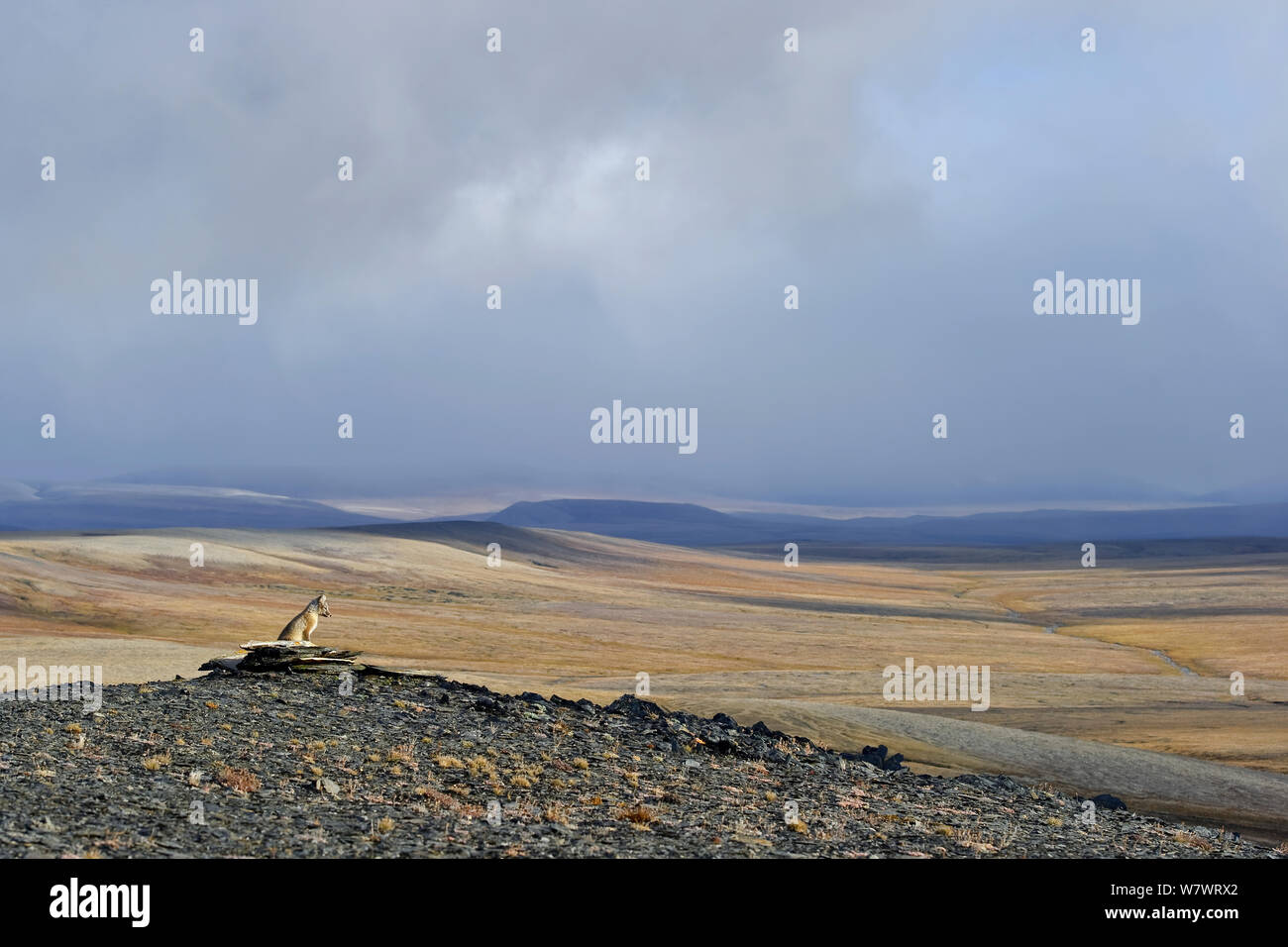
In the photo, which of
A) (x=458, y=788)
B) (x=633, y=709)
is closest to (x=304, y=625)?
(x=633, y=709)

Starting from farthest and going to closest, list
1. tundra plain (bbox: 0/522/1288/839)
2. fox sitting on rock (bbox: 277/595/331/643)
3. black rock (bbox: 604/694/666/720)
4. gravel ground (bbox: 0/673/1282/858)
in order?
1. tundra plain (bbox: 0/522/1288/839)
2. fox sitting on rock (bbox: 277/595/331/643)
3. black rock (bbox: 604/694/666/720)
4. gravel ground (bbox: 0/673/1282/858)

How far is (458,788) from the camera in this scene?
16.0m

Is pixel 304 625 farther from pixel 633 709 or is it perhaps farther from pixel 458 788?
pixel 458 788

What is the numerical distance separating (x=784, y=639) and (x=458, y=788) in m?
74.9

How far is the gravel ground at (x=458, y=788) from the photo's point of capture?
12312 millimetres

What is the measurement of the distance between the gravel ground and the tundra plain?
1057cm

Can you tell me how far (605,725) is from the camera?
21828 millimetres

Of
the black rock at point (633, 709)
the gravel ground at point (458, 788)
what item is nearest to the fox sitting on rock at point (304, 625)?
the gravel ground at point (458, 788)

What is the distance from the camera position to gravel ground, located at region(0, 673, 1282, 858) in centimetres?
1231

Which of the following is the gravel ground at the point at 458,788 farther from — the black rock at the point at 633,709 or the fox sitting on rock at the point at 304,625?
the fox sitting on rock at the point at 304,625

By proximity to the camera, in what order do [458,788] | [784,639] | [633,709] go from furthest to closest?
[784,639]
[633,709]
[458,788]

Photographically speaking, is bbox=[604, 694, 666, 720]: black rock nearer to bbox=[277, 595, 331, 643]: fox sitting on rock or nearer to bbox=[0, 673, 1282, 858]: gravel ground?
bbox=[0, 673, 1282, 858]: gravel ground

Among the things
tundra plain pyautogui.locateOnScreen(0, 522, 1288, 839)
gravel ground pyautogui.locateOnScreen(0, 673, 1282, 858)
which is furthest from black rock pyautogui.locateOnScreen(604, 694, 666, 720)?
tundra plain pyautogui.locateOnScreen(0, 522, 1288, 839)
